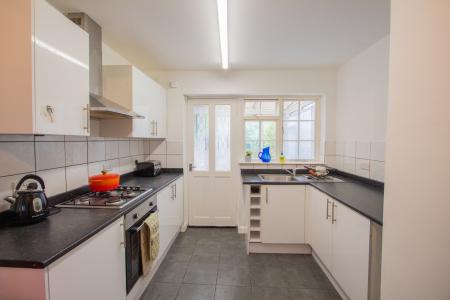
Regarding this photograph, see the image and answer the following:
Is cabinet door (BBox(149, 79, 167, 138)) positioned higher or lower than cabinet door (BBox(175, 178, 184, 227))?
higher

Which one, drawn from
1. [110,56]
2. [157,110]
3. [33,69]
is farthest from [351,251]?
[110,56]

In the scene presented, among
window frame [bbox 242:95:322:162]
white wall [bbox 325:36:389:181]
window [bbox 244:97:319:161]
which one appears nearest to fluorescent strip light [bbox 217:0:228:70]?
window frame [bbox 242:95:322:162]

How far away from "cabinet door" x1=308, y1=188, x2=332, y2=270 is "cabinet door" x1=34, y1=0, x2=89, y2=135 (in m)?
2.14

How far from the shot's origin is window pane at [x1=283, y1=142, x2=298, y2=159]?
3.27 meters

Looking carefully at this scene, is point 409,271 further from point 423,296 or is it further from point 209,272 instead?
point 209,272

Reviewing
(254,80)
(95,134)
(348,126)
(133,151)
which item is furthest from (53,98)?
(348,126)

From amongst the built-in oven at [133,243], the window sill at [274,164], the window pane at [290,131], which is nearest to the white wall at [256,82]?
the window pane at [290,131]

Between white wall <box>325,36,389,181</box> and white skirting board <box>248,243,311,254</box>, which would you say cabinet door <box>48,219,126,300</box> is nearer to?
white skirting board <box>248,243,311,254</box>

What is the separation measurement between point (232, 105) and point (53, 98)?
2341 mm

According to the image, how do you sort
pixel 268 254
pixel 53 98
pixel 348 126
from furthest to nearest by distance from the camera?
pixel 348 126 → pixel 268 254 → pixel 53 98

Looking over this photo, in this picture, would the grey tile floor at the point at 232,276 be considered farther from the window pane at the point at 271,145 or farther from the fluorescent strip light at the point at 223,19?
the fluorescent strip light at the point at 223,19

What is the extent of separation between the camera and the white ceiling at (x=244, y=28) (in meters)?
1.60

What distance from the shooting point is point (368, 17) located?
1.75m

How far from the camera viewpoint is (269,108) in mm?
3297
